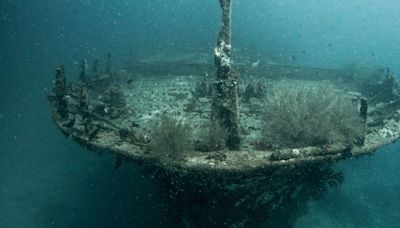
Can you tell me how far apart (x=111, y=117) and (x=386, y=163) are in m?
12.6

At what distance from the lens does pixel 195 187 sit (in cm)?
743

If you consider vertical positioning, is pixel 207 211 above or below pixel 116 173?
above

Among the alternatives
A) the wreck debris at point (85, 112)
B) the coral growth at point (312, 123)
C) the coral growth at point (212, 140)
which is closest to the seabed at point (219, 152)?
the wreck debris at point (85, 112)

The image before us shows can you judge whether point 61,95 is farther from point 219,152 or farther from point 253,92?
point 253,92

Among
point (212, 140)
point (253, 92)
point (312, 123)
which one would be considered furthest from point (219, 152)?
point (253, 92)

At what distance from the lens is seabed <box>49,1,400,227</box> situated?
706 cm

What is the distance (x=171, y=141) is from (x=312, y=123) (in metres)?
3.64

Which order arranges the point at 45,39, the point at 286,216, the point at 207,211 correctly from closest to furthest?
the point at 207,211
the point at 286,216
the point at 45,39

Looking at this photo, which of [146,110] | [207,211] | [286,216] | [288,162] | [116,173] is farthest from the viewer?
[116,173]

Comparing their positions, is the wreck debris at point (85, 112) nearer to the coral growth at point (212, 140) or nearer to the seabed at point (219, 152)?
the seabed at point (219, 152)

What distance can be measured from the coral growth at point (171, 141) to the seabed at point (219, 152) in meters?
0.10

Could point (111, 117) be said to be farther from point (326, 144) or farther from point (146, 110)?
point (326, 144)

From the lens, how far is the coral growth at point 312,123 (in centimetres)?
851

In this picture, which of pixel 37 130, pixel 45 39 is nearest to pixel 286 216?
pixel 37 130
